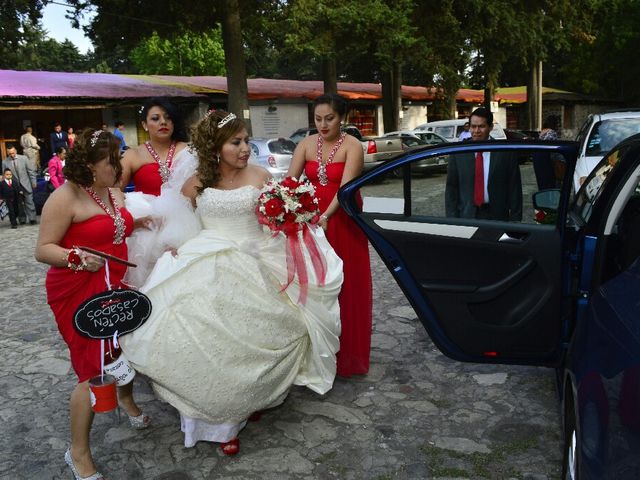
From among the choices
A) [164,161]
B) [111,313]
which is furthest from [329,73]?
[111,313]

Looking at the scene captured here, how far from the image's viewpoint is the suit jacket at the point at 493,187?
4.93 m

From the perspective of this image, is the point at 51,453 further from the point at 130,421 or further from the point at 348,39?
the point at 348,39

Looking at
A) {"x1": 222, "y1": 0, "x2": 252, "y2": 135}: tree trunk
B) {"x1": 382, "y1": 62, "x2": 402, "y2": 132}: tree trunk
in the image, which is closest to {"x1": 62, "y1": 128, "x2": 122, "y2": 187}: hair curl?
{"x1": 222, "y1": 0, "x2": 252, "y2": 135}: tree trunk

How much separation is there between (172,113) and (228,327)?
1938mm

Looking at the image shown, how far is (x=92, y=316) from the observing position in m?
2.92

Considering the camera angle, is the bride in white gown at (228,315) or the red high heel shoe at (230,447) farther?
the red high heel shoe at (230,447)

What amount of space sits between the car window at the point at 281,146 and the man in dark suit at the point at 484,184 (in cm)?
1091

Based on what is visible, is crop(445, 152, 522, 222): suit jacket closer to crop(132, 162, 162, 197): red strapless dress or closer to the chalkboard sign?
crop(132, 162, 162, 197): red strapless dress

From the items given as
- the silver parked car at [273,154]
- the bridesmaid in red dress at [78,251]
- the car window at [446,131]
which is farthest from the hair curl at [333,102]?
the car window at [446,131]

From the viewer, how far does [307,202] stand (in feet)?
12.5

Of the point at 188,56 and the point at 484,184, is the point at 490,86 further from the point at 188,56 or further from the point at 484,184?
the point at 188,56

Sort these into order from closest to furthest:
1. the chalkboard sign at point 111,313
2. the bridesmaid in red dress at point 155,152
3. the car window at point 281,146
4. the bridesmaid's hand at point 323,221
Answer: the chalkboard sign at point 111,313
the bridesmaid's hand at point 323,221
the bridesmaid in red dress at point 155,152
the car window at point 281,146

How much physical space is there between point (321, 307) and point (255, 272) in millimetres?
536

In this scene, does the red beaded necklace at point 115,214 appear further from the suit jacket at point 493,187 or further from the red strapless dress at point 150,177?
the suit jacket at point 493,187
